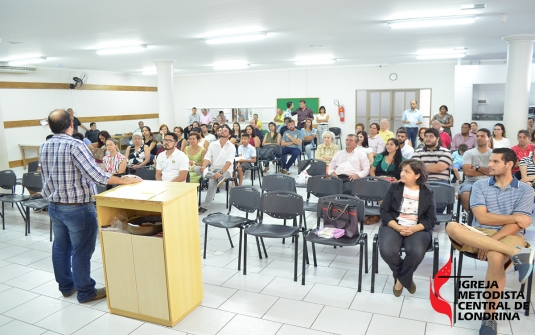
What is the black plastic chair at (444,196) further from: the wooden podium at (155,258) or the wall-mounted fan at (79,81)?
the wall-mounted fan at (79,81)

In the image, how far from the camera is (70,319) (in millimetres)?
3379

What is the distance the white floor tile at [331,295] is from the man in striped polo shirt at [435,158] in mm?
2390

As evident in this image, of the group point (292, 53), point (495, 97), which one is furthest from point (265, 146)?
point (495, 97)

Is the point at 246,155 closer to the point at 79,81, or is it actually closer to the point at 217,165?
the point at 217,165

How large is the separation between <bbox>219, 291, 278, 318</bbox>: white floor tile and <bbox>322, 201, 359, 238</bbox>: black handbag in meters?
0.92

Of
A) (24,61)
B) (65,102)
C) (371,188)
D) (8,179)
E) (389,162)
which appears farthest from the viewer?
(65,102)

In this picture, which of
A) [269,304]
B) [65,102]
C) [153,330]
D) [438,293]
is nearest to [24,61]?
[65,102]

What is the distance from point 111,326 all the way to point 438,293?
2.76m

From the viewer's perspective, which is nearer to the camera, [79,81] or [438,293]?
[438,293]

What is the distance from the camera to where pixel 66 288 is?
12.3 ft

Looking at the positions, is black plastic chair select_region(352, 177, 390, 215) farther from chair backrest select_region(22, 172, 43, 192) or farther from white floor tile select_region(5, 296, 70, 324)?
chair backrest select_region(22, 172, 43, 192)

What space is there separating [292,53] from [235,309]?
25.5 feet

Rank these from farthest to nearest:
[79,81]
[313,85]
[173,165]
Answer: [313,85] → [79,81] → [173,165]

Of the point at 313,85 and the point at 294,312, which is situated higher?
the point at 313,85
